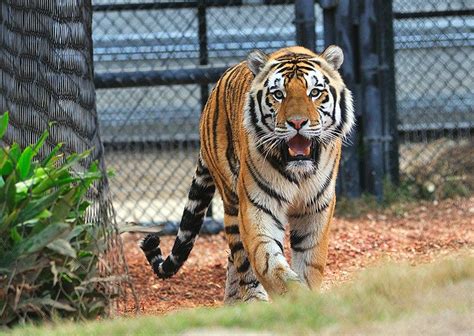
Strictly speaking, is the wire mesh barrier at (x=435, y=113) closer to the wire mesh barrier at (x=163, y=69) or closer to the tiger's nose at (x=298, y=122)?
the wire mesh barrier at (x=163, y=69)

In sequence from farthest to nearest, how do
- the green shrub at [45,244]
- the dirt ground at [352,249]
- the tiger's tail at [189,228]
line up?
the dirt ground at [352,249]
the tiger's tail at [189,228]
the green shrub at [45,244]

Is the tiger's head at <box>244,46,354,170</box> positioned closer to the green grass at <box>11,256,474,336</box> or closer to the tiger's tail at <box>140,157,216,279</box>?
the tiger's tail at <box>140,157,216,279</box>

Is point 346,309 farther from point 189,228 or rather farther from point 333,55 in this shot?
point 189,228

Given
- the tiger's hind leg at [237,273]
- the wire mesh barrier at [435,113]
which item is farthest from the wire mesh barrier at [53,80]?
the wire mesh barrier at [435,113]

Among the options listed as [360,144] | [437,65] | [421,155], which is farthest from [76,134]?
[437,65]

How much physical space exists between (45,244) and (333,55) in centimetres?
210

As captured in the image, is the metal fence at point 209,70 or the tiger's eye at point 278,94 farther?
the metal fence at point 209,70

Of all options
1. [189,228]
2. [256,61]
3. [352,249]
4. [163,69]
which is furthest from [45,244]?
[163,69]

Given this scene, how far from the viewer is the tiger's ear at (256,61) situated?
20.3 feet

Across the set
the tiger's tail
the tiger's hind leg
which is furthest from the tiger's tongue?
the tiger's tail

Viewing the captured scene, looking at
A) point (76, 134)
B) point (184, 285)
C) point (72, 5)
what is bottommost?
point (184, 285)

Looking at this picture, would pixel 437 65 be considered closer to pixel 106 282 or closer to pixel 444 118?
pixel 444 118

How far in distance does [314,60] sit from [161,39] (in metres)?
4.07

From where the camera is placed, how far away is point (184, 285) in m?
7.53
